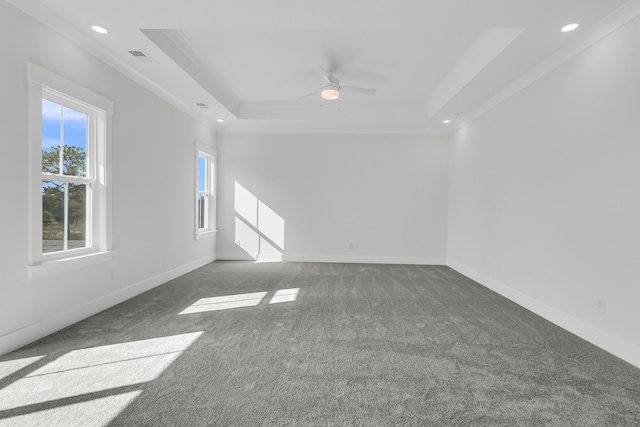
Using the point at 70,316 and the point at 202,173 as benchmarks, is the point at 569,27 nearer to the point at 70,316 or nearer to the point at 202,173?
the point at 70,316

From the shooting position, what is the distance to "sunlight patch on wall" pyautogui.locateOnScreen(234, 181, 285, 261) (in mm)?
7016

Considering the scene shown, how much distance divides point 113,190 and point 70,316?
1.33m

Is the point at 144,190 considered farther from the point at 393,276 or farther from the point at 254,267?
the point at 393,276

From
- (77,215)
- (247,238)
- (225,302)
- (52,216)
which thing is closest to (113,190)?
(77,215)

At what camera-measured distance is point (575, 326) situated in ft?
10.3

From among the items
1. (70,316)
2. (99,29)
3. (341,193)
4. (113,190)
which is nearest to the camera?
(99,29)

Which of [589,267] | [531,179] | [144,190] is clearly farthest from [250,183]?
[589,267]

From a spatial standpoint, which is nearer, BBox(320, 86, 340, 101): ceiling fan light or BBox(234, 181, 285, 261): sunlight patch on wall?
BBox(320, 86, 340, 101): ceiling fan light

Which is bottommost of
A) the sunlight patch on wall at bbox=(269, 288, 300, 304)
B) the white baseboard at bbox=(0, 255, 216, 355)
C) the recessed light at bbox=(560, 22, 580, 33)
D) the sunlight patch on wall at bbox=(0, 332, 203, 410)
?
the sunlight patch on wall at bbox=(269, 288, 300, 304)

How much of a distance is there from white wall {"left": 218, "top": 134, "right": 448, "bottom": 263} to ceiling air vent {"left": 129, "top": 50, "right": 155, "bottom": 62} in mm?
3381

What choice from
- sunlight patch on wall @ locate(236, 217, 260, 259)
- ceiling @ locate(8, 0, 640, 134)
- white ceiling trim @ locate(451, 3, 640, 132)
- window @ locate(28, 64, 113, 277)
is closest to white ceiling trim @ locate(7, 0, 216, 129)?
ceiling @ locate(8, 0, 640, 134)

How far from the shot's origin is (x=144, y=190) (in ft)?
14.2

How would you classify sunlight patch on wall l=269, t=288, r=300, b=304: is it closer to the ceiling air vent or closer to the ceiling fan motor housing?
the ceiling fan motor housing

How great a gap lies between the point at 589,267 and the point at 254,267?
15.9 feet
